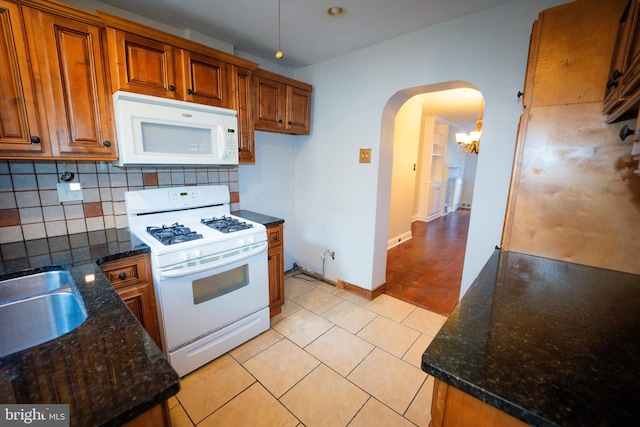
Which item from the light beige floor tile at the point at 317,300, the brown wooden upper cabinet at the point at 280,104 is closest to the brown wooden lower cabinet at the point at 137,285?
the light beige floor tile at the point at 317,300

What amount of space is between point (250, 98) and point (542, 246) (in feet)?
7.37

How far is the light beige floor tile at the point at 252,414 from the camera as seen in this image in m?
1.45

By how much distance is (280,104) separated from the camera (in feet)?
8.26

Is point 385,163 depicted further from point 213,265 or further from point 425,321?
point 213,265

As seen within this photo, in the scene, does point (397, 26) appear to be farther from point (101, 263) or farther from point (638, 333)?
point (101, 263)

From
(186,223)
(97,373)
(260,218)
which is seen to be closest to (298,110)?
(260,218)

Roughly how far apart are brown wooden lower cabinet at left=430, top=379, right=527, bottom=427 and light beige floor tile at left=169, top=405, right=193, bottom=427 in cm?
140

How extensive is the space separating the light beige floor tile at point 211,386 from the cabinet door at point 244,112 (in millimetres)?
1574

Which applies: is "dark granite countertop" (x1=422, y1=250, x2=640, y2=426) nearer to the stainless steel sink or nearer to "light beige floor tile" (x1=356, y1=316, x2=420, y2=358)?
"light beige floor tile" (x1=356, y1=316, x2=420, y2=358)

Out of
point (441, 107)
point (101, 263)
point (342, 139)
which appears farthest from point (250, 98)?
point (441, 107)

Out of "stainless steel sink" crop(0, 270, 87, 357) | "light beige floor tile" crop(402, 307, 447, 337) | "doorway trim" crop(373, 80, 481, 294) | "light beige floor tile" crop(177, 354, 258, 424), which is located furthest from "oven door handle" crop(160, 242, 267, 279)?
"light beige floor tile" crop(402, 307, 447, 337)

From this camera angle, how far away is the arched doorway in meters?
2.91

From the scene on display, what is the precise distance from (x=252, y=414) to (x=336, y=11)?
2.63 meters

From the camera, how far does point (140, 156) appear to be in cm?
164
